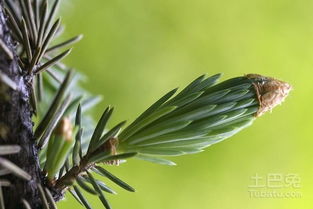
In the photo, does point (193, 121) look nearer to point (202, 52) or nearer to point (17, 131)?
point (17, 131)

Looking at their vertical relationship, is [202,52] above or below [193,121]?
above

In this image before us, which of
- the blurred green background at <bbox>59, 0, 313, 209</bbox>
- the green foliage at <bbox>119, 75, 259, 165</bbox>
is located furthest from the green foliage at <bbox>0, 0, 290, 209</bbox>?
the blurred green background at <bbox>59, 0, 313, 209</bbox>

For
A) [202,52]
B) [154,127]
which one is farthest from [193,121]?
[202,52]

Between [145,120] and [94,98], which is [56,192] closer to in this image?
[145,120]

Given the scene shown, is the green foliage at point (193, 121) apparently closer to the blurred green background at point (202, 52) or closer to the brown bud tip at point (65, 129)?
the brown bud tip at point (65, 129)

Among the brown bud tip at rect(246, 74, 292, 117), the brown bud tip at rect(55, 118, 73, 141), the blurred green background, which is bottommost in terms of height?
the brown bud tip at rect(55, 118, 73, 141)

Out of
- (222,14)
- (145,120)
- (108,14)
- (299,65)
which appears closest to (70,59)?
(108,14)

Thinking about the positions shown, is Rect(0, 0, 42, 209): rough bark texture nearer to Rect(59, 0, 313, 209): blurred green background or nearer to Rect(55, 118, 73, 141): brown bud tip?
Rect(55, 118, 73, 141): brown bud tip
